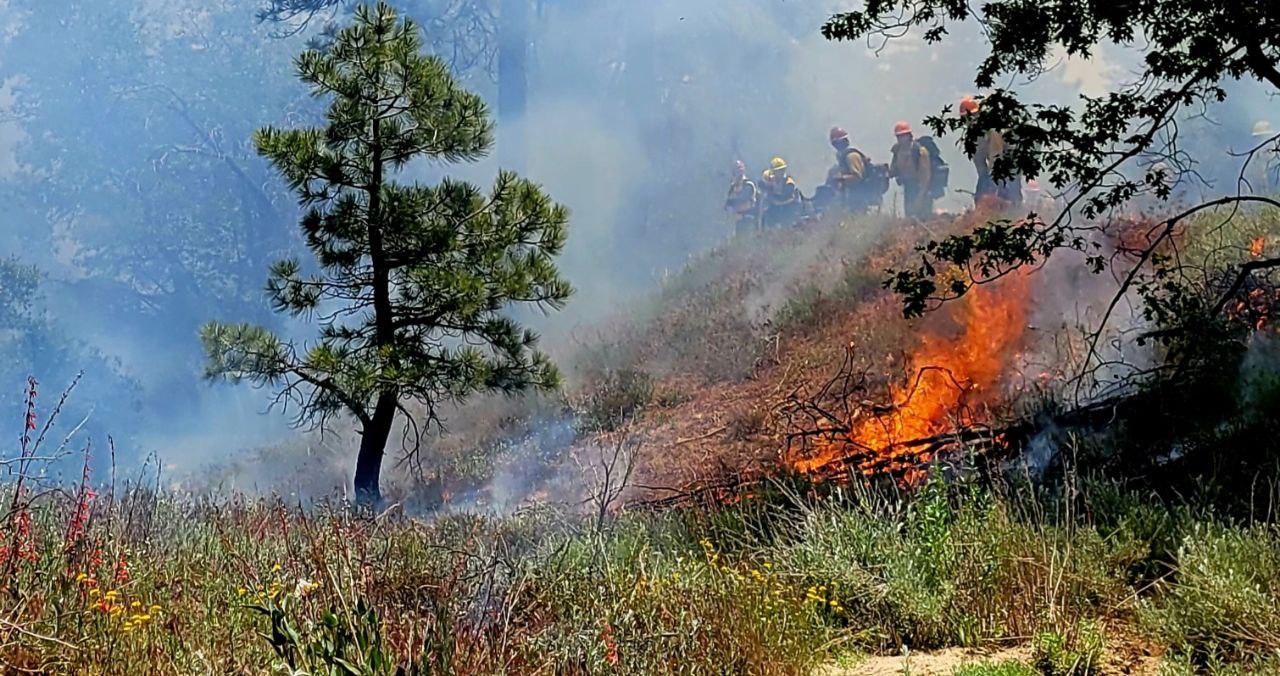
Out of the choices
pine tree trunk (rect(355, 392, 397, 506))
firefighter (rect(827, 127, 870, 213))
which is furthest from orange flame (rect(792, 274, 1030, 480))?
firefighter (rect(827, 127, 870, 213))

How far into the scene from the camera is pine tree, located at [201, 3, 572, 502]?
9.63m

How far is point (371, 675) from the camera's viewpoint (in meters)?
2.82

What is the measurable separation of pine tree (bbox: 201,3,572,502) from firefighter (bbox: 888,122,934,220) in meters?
12.1

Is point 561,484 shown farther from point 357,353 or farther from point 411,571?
point 411,571

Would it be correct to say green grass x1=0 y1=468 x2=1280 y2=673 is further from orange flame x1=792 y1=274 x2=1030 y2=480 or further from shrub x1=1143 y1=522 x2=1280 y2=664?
orange flame x1=792 y1=274 x2=1030 y2=480

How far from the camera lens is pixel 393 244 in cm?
1002

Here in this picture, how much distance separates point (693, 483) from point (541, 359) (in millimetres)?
2546

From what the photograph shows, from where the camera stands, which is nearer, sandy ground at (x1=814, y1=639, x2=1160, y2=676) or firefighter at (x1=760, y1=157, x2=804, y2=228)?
sandy ground at (x1=814, y1=639, x2=1160, y2=676)

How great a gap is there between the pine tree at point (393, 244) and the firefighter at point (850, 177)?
45.5 ft

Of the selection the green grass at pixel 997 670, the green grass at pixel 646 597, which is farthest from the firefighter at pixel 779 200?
the green grass at pixel 997 670

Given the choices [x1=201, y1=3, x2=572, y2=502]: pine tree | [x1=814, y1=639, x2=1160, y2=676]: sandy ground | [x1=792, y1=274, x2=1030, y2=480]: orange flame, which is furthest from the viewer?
[x1=201, y1=3, x2=572, y2=502]: pine tree

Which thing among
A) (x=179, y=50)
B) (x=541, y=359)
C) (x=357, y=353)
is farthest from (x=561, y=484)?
(x=179, y=50)

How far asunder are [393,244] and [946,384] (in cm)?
610

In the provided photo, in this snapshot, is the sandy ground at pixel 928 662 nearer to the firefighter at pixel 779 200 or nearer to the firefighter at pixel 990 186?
the firefighter at pixel 990 186
